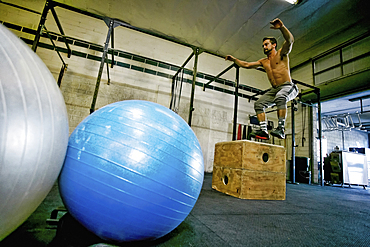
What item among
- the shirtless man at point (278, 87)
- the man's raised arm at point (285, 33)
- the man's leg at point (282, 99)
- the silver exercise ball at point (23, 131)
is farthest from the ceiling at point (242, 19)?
the silver exercise ball at point (23, 131)

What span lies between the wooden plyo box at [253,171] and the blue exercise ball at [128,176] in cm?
141

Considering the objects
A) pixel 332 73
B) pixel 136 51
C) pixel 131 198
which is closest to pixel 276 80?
pixel 131 198

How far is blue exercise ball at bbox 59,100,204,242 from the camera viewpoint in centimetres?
63

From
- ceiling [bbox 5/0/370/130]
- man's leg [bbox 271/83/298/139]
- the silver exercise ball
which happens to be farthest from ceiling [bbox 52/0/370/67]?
the silver exercise ball

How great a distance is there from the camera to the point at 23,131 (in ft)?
1.49

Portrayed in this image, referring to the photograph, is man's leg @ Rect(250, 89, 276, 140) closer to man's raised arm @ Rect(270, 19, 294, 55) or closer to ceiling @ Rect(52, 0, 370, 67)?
man's raised arm @ Rect(270, 19, 294, 55)

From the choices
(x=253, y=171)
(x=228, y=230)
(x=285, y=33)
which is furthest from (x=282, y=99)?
(x=228, y=230)

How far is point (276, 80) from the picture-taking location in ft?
7.59

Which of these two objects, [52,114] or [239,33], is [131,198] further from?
[239,33]

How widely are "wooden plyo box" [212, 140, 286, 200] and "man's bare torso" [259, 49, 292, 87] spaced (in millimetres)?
878

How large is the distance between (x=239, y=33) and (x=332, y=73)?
9.96 ft

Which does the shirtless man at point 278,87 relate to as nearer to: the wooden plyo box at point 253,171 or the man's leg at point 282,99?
the man's leg at point 282,99

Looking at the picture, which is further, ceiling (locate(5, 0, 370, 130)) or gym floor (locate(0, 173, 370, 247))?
ceiling (locate(5, 0, 370, 130))

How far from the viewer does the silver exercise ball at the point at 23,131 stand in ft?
1.41
